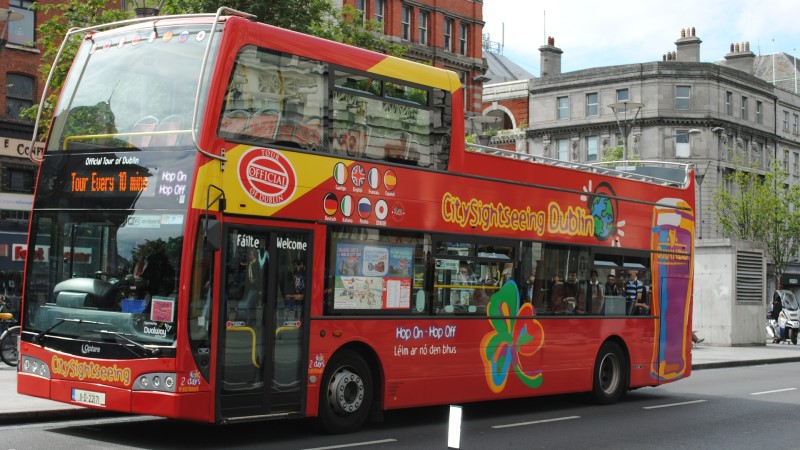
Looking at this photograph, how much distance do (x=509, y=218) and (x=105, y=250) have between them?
6.34m

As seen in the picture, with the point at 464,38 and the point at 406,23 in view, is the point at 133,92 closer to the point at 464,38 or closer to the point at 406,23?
the point at 406,23

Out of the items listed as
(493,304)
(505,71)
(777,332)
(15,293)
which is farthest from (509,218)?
(505,71)

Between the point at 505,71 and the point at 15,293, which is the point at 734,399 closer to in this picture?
the point at 15,293

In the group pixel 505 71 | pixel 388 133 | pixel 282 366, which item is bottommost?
pixel 282 366

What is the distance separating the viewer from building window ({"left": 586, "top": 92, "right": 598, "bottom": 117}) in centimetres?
7675

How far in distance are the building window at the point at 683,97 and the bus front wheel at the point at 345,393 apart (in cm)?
6585

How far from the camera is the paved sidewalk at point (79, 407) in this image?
12570 millimetres

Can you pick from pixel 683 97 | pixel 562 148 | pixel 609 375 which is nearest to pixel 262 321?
pixel 609 375

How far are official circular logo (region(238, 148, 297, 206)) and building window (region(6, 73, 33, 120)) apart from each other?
27.2 meters

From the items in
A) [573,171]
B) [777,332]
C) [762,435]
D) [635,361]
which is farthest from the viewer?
[777,332]

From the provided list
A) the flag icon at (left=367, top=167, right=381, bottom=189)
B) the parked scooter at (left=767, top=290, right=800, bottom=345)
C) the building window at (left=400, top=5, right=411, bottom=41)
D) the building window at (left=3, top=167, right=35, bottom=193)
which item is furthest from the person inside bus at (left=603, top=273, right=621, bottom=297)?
the building window at (left=400, top=5, right=411, bottom=41)

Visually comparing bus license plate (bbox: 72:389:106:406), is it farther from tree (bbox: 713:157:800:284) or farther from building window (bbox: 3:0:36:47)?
tree (bbox: 713:157:800:284)

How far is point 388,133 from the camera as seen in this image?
42.7 ft

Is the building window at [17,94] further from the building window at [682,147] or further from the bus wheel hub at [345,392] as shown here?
the building window at [682,147]
